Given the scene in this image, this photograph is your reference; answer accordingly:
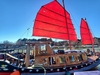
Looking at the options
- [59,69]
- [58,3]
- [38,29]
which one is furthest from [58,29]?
[59,69]

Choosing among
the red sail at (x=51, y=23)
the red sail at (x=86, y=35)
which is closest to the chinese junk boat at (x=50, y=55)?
the red sail at (x=51, y=23)

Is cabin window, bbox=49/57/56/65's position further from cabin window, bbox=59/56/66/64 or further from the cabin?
cabin window, bbox=59/56/66/64

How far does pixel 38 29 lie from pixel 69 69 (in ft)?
18.3

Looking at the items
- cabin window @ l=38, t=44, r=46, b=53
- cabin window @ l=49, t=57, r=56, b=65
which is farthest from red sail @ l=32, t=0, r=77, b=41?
cabin window @ l=49, t=57, r=56, b=65

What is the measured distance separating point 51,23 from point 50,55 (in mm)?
5222

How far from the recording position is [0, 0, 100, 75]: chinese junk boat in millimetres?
9884

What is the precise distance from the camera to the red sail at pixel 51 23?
14.1 meters

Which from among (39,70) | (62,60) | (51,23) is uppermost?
(51,23)

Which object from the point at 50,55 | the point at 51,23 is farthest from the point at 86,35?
the point at 50,55

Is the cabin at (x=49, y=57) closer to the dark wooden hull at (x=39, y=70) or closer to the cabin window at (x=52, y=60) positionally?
the cabin window at (x=52, y=60)

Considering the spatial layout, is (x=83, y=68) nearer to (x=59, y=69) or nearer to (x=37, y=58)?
(x=59, y=69)

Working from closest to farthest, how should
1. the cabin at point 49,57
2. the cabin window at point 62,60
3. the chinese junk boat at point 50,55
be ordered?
the chinese junk boat at point 50,55, the cabin at point 49,57, the cabin window at point 62,60

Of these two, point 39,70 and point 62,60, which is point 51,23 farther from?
point 39,70

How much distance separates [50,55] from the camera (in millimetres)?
10438
